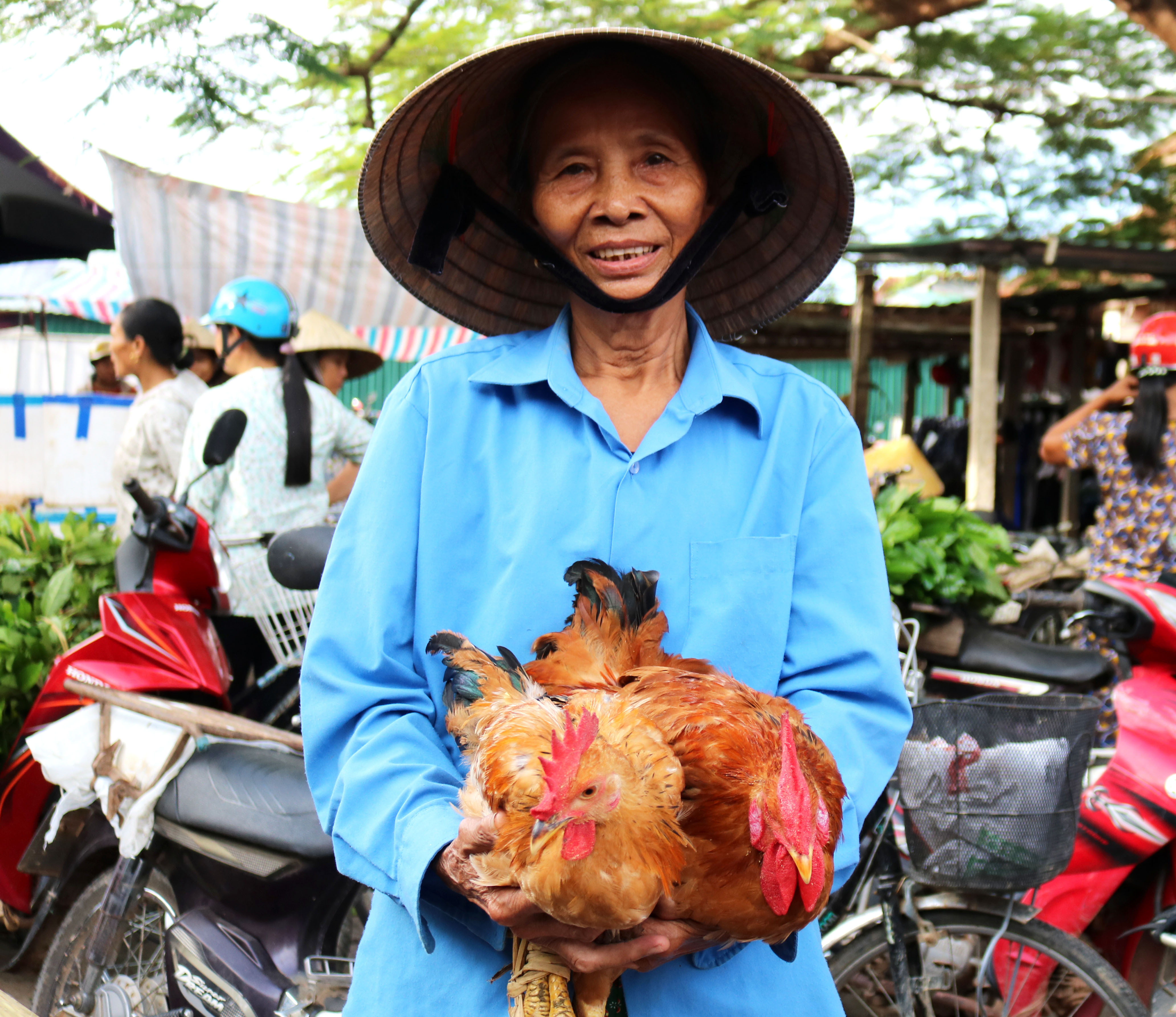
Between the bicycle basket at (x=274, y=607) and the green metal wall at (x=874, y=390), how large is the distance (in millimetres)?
12274

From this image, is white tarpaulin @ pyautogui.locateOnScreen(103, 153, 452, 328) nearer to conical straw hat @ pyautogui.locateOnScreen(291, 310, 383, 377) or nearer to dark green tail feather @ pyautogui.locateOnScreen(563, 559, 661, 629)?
conical straw hat @ pyautogui.locateOnScreen(291, 310, 383, 377)

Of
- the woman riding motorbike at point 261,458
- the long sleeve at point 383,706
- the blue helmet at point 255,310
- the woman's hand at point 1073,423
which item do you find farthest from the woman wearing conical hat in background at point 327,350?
the long sleeve at point 383,706

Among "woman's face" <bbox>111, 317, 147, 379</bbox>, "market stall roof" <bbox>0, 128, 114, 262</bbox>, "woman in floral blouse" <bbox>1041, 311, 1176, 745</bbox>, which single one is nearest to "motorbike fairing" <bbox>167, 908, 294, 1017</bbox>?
"woman's face" <bbox>111, 317, 147, 379</bbox>

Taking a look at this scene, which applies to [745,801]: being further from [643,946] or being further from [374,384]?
[374,384]

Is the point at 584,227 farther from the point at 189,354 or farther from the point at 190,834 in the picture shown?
the point at 189,354

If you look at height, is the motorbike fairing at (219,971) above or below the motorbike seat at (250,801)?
below

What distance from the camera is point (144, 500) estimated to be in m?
3.30

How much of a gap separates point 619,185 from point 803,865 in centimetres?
105

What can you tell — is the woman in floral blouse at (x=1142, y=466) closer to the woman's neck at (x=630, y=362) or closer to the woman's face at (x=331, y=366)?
the woman's neck at (x=630, y=362)

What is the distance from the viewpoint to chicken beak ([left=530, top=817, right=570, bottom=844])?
111cm

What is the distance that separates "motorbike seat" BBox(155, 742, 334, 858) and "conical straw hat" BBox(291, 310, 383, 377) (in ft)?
13.8

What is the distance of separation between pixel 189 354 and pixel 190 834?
4414mm

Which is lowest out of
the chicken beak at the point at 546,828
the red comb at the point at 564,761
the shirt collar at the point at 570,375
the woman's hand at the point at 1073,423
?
the woman's hand at the point at 1073,423

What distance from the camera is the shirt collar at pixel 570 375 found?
158 cm
